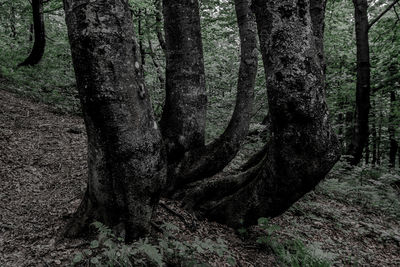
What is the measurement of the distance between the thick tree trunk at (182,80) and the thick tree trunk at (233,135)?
0.24 meters

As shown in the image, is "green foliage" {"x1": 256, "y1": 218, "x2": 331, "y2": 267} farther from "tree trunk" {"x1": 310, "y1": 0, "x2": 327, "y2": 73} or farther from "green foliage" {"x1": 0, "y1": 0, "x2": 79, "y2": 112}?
"green foliage" {"x1": 0, "y1": 0, "x2": 79, "y2": 112}

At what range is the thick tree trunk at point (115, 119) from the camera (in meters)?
2.96

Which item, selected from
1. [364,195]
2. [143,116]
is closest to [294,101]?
[143,116]

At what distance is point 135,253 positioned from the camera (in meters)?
3.00

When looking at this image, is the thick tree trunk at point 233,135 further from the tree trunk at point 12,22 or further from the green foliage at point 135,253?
the tree trunk at point 12,22

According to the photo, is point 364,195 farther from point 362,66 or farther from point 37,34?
point 37,34

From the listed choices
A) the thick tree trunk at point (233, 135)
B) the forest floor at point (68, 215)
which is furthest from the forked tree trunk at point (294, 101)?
the thick tree trunk at point (233, 135)

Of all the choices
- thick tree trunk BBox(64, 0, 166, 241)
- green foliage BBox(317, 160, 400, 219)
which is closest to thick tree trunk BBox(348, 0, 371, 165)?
green foliage BBox(317, 160, 400, 219)

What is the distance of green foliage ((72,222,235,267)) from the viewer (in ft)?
9.29

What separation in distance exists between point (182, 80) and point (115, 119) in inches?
81.1

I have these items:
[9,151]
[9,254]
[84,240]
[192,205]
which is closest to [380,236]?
[192,205]

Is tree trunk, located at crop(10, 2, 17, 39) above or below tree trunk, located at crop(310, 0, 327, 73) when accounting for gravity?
above

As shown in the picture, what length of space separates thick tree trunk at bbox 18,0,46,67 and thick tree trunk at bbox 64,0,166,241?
9.94 meters

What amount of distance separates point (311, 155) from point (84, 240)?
2.69 meters
